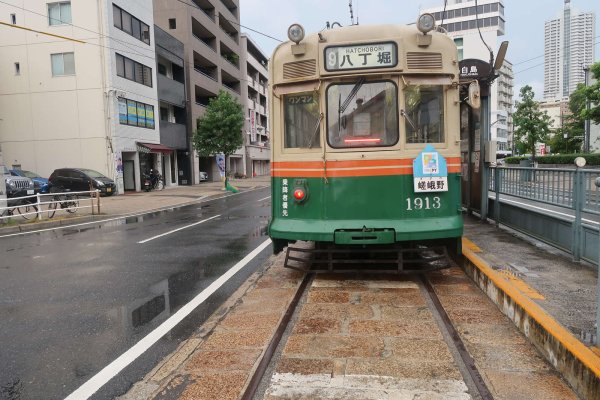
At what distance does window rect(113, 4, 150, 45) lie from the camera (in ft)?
88.3

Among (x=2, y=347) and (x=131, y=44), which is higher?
(x=131, y=44)

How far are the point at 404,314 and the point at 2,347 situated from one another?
380 cm

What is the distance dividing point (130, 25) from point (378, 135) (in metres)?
27.3

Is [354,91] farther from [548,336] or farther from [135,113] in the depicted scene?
[135,113]

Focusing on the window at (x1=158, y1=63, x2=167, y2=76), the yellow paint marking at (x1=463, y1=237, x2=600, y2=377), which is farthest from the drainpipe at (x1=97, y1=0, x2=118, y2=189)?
the yellow paint marking at (x1=463, y1=237, x2=600, y2=377)

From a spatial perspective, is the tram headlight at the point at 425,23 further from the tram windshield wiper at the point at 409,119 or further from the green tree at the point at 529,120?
the green tree at the point at 529,120

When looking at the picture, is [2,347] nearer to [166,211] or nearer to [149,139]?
[166,211]

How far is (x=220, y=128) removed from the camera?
3020 cm

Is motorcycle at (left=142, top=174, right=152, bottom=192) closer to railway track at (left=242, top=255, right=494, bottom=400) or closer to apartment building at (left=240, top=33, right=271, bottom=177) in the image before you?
apartment building at (left=240, top=33, right=271, bottom=177)

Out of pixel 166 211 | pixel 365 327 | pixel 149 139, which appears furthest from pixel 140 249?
pixel 149 139

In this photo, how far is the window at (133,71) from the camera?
27016 mm

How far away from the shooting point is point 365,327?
439 centimetres

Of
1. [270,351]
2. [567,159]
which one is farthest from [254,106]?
[270,351]

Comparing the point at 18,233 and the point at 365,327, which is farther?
the point at 18,233
